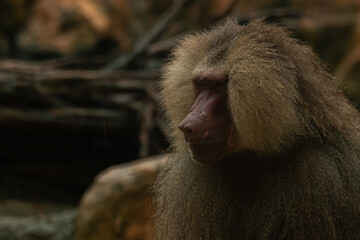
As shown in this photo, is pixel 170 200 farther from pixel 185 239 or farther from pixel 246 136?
pixel 246 136

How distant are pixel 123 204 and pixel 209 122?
99.4 inches

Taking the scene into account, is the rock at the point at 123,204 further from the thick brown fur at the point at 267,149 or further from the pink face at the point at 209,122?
the pink face at the point at 209,122


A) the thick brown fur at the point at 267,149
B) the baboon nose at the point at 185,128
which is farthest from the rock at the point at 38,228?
the baboon nose at the point at 185,128

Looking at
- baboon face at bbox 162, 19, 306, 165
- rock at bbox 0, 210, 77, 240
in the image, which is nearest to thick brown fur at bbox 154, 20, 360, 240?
baboon face at bbox 162, 19, 306, 165

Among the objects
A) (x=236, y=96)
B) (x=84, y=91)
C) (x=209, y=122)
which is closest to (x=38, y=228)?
(x=84, y=91)

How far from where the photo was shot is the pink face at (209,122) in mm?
3122

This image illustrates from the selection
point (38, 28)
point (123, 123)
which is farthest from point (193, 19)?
point (123, 123)

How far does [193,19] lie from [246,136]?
7.27 metres

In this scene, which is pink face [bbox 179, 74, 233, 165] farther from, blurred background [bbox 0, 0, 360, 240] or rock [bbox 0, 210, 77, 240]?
rock [bbox 0, 210, 77, 240]

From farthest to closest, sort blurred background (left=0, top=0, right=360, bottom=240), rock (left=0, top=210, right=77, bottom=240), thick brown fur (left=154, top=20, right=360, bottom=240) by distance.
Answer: blurred background (left=0, top=0, right=360, bottom=240) → rock (left=0, top=210, right=77, bottom=240) → thick brown fur (left=154, top=20, right=360, bottom=240)

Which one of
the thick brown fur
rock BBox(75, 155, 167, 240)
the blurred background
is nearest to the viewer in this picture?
the thick brown fur

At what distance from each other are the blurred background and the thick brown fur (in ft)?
6.71

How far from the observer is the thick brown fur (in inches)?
121

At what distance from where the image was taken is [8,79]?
6.95 meters
